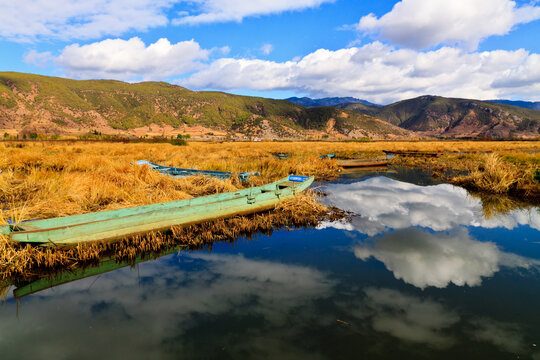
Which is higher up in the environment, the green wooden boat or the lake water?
the green wooden boat

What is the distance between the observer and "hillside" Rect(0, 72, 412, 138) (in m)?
116

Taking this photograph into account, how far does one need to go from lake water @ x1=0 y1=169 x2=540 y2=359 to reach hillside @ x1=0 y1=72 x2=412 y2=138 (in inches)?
4756

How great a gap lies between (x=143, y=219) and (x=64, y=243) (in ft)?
5.39

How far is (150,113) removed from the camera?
5605 inches

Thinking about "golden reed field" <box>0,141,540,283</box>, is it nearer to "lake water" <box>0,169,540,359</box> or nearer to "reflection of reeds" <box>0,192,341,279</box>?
"reflection of reeds" <box>0,192,341,279</box>

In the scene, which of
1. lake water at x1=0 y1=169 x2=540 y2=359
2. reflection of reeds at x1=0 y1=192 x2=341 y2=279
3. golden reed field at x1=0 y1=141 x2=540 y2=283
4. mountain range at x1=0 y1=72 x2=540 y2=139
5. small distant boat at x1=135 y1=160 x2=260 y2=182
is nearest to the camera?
lake water at x1=0 y1=169 x2=540 y2=359

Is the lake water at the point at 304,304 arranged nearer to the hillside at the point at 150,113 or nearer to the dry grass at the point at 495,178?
the dry grass at the point at 495,178

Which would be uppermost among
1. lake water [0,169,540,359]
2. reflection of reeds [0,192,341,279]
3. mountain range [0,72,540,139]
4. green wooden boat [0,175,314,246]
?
mountain range [0,72,540,139]

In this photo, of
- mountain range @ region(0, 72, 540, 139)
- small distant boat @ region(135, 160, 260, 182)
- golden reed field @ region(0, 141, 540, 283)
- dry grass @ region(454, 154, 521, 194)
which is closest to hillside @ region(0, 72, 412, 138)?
mountain range @ region(0, 72, 540, 139)

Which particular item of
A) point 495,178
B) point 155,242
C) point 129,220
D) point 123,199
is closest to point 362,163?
point 495,178

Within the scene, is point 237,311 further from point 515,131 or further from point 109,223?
point 515,131

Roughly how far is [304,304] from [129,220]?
4.59 metres

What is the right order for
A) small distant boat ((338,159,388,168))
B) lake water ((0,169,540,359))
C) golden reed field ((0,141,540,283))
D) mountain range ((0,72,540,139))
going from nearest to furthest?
lake water ((0,169,540,359))
golden reed field ((0,141,540,283))
small distant boat ((338,159,388,168))
mountain range ((0,72,540,139))

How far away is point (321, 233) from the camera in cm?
860
